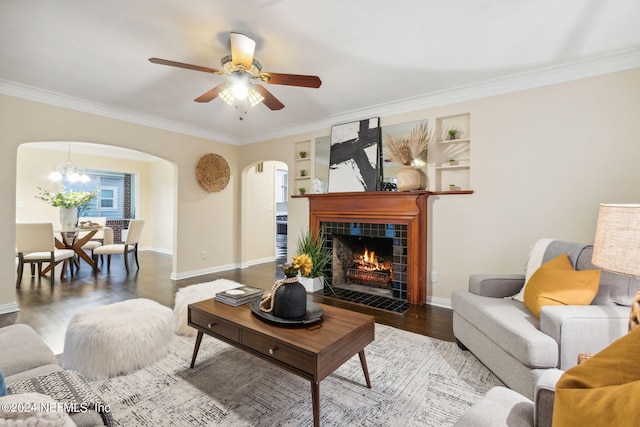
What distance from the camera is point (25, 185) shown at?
19.9 ft

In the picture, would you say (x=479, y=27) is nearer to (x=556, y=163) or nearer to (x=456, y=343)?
(x=556, y=163)

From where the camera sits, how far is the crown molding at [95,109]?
327 cm

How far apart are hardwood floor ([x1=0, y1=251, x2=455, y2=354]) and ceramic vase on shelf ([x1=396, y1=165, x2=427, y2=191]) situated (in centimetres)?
143

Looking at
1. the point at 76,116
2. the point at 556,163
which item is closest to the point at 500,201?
the point at 556,163

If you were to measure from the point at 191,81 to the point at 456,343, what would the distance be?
3.66 metres

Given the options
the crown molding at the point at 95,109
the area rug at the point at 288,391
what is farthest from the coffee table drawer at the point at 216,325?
the crown molding at the point at 95,109

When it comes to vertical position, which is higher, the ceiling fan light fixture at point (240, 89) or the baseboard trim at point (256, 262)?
the ceiling fan light fixture at point (240, 89)

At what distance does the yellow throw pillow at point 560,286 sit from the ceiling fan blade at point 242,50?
2710mm

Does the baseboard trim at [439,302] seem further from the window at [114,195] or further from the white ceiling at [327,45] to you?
the window at [114,195]

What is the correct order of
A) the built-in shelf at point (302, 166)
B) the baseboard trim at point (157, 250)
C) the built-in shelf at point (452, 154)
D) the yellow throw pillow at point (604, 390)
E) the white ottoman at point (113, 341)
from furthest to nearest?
the baseboard trim at point (157, 250)
the built-in shelf at point (302, 166)
the built-in shelf at point (452, 154)
the white ottoman at point (113, 341)
the yellow throw pillow at point (604, 390)

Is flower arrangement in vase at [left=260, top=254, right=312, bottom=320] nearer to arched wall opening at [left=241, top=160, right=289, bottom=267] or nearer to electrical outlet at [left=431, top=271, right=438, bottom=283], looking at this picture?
electrical outlet at [left=431, top=271, right=438, bottom=283]

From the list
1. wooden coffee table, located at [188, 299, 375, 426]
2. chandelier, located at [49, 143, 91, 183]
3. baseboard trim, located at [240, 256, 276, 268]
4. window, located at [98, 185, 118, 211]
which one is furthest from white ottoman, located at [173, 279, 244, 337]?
window, located at [98, 185, 118, 211]

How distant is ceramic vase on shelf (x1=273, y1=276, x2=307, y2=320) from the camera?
69.9 inches

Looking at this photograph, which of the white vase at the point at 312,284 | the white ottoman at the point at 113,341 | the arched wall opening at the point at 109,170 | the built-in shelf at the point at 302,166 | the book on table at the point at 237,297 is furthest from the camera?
the arched wall opening at the point at 109,170
